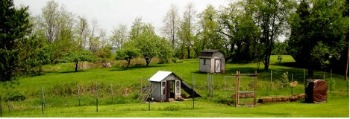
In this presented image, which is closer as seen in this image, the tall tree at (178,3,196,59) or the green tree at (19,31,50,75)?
the green tree at (19,31,50,75)

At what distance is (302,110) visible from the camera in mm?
22734

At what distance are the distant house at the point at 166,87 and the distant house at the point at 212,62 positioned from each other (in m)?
11.8

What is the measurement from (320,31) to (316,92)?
1283cm

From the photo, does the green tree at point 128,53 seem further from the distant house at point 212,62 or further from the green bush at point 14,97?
the green bush at point 14,97

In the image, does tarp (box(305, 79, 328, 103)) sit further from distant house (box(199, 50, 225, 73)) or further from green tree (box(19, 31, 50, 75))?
green tree (box(19, 31, 50, 75))

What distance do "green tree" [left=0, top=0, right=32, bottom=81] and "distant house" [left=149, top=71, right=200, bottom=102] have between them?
9.29 m

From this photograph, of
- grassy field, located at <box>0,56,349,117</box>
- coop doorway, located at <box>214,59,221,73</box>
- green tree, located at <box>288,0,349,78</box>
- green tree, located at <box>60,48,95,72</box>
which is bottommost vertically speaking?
grassy field, located at <box>0,56,349,117</box>

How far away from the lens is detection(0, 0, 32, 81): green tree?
2917 centimetres

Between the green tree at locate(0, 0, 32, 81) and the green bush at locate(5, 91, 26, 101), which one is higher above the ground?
the green tree at locate(0, 0, 32, 81)

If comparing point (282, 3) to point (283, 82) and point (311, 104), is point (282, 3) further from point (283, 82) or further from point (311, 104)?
point (311, 104)

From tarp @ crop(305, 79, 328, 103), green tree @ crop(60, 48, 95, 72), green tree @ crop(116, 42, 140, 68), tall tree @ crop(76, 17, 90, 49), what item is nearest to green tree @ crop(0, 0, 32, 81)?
green tree @ crop(60, 48, 95, 72)

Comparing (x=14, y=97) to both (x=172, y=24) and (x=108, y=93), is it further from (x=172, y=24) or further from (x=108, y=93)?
(x=172, y=24)

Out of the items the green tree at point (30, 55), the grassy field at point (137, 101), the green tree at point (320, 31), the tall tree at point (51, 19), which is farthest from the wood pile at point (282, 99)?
the tall tree at point (51, 19)

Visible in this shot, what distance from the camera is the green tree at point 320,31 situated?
121ft
